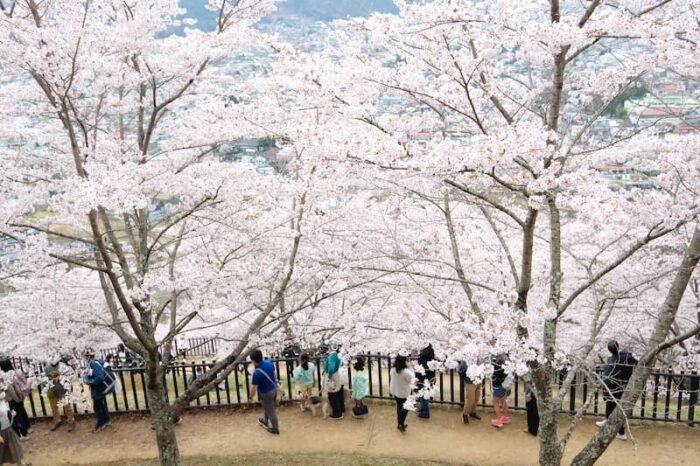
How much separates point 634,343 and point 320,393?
32.5 ft

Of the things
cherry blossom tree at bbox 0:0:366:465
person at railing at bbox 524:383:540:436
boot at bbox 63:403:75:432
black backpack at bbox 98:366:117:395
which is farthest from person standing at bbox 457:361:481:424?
boot at bbox 63:403:75:432

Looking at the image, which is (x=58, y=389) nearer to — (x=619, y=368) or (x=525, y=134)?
(x=525, y=134)

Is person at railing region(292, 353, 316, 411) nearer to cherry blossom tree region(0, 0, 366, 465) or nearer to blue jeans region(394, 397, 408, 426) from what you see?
cherry blossom tree region(0, 0, 366, 465)

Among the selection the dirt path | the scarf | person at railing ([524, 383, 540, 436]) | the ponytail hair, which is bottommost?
the dirt path

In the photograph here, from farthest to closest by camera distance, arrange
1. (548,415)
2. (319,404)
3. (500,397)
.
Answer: (319,404) < (500,397) < (548,415)

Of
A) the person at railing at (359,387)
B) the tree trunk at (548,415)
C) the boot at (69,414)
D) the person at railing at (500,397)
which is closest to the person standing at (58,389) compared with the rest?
the boot at (69,414)

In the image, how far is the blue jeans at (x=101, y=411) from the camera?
862 cm

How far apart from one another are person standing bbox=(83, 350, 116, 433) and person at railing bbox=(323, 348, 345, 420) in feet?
12.4

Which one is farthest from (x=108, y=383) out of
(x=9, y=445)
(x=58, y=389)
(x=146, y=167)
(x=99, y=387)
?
(x=146, y=167)

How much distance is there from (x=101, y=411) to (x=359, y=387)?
15.2 feet

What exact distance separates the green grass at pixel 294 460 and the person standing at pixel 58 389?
1.77 metres

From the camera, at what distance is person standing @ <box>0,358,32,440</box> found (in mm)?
7928

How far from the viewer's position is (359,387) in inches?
328

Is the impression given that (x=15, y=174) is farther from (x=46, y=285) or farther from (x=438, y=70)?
(x=438, y=70)
